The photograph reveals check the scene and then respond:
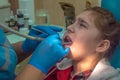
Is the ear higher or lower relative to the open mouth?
lower

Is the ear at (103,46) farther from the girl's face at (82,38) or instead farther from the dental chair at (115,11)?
the dental chair at (115,11)

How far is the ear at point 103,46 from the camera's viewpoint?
1103 mm

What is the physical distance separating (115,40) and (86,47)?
0.15 meters

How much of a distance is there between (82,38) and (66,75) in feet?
0.71

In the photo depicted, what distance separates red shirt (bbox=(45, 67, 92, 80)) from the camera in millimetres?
1115

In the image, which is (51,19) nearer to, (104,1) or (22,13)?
(22,13)

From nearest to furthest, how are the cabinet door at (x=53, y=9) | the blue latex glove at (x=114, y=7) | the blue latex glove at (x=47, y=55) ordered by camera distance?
the blue latex glove at (x=47, y=55), the blue latex glove at (x=114, y=7), the cabinet door at (x=53, y=9)

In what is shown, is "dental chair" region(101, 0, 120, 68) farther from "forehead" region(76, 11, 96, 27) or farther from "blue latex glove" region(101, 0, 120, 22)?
"forehead" region(76, 11, 96, 27)

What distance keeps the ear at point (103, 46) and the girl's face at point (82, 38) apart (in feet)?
0.06

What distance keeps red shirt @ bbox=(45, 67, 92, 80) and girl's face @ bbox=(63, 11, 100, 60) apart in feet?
0.26

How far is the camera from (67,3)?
1.99m

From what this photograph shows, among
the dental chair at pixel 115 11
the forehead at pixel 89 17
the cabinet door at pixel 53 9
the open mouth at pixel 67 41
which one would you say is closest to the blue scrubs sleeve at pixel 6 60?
the open mouth at pixel 67 41

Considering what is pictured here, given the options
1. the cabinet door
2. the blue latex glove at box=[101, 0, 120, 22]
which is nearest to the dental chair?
the blue latex glove at box=[101, 0, 120, 22]

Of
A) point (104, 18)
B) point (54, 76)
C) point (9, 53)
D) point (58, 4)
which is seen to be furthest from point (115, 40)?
point (58, 4)
